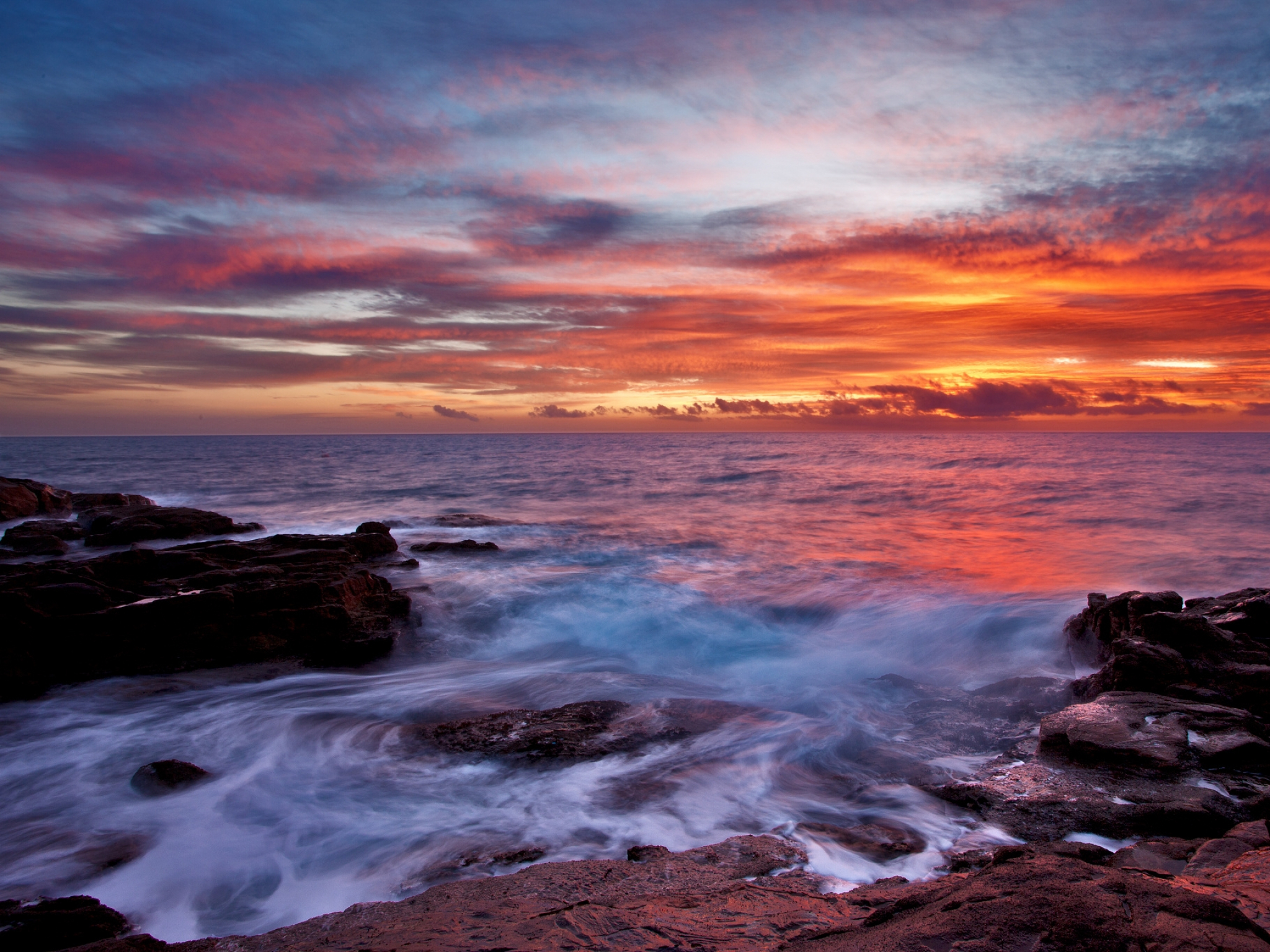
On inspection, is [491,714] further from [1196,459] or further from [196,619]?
[1196,459]

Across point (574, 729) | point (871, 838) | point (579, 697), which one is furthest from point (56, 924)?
point (579, 697)

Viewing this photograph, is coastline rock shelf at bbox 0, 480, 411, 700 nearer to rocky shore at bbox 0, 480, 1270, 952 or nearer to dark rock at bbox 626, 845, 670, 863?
rocky shore at bbox 0, 480, 1270, 952

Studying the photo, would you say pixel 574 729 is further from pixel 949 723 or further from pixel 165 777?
pixel 949 723

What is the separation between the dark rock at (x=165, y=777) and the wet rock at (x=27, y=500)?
69.3ft

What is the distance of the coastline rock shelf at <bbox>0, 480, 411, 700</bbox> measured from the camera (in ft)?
28.1

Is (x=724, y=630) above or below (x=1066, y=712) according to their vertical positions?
below

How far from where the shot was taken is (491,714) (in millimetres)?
7699

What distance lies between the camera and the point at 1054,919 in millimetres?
2787

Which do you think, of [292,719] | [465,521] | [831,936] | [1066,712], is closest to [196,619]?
[292,719]

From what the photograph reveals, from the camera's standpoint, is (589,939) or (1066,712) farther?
(1066,712)

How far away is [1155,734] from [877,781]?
7.70 feet

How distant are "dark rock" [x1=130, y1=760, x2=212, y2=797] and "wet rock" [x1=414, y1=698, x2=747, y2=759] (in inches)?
81.7

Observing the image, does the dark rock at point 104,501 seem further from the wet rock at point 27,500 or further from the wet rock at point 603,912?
the wet rock at point 603,912

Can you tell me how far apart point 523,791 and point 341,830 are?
154 cm
